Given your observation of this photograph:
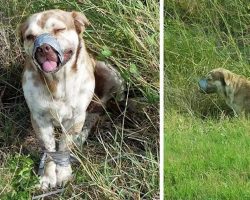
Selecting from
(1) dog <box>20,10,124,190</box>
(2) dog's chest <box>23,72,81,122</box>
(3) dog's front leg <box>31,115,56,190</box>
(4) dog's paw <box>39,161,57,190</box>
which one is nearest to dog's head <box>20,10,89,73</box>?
(1) dog <box>20,10,124,190</box>

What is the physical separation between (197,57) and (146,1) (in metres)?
0.94

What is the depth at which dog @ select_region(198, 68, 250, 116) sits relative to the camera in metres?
4.02

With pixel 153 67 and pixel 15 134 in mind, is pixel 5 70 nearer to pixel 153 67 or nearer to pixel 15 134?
pixel 15 134

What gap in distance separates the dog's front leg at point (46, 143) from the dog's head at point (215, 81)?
119cm

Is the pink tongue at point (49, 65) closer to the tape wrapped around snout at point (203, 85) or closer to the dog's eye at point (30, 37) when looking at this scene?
the dog's eye at point (30, 37)

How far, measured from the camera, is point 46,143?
3.12 metres

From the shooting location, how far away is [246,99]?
4.02 meters

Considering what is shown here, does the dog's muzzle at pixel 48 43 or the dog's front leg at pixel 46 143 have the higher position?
the dog's muzzle at pixel 48 43

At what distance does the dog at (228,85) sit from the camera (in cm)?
402

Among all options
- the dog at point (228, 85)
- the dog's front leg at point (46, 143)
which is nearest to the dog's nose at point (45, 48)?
the dog's front leg at point (46, 143)

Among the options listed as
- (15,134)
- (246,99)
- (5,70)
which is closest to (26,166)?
(15,134)

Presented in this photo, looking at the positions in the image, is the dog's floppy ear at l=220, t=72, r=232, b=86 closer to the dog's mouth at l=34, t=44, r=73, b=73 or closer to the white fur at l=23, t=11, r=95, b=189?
the white fur at l=23, t=11, r=95, b=189

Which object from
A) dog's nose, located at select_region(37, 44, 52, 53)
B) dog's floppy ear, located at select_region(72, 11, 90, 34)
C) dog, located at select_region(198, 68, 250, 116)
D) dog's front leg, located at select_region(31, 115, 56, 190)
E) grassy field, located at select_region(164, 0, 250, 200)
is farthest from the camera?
dog, located at select_region(198, 68, 250, 116)

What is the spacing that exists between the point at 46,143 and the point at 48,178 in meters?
0.14
